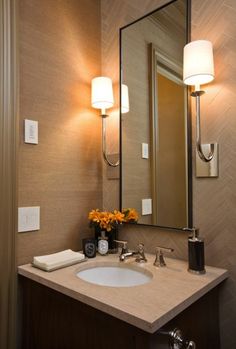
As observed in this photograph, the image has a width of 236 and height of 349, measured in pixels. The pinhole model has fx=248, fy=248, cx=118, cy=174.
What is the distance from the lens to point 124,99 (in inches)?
59.9

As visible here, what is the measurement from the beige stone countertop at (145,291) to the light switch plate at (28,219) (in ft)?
0.59

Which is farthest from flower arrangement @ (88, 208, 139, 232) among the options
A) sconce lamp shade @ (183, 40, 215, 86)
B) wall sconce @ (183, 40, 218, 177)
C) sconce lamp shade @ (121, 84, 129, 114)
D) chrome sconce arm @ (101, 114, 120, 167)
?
sconce lamp shade @ (183, 40, 215, 86)

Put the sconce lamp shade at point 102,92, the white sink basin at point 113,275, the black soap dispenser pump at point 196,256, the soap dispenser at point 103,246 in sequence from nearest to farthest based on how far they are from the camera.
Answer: the black soap dispenser pump at point 196,256
the white sink basin at point 113,275
the soap dispenser at point 103,246
the sconce lamp shade at point 102,92

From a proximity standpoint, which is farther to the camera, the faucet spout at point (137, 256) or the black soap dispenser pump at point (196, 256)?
the faucet spout at point (137, 256)

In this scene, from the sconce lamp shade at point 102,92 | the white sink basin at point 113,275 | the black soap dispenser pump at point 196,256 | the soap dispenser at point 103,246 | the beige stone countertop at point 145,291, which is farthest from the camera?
the sconce lamp shade at point 102,92

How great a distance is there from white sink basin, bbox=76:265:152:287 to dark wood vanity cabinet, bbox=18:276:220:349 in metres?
0.19

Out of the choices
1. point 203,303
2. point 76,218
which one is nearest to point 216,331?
point 203,303

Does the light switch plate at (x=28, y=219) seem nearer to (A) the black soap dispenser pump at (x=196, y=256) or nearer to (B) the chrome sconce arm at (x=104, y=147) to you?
(B) the chrome sconce arm at (x=104, y=147)

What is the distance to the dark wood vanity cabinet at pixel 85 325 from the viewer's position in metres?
0.79

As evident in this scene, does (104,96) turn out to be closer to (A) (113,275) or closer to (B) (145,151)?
(B) (145,151)

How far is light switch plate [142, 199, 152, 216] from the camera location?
4.55 feet

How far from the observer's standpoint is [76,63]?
4.95ft

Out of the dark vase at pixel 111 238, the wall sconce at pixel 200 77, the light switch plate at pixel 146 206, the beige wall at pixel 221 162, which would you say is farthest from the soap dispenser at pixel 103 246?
the wall sconce at pixel 200 77

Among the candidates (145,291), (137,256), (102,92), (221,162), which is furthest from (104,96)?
(145,291)
